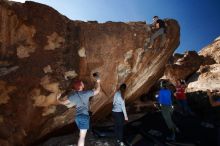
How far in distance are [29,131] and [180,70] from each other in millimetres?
18739

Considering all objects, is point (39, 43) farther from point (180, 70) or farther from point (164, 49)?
point (180, 70)

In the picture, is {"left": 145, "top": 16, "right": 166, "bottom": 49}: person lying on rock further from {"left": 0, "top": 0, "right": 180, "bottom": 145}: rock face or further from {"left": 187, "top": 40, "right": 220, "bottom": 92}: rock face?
{"left": 187, "top": 40, "right": 220, "bottom": 92}: rock face

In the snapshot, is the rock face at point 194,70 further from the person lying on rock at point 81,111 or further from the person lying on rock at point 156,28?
the person lying on rock at point 81,111

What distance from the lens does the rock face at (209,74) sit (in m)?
21.2

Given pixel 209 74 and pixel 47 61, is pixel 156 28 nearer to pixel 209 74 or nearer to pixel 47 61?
pixel 47 61

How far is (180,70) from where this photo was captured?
26297 mm

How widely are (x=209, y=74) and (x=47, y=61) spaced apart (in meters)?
17.0

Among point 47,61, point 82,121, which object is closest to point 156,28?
point 47,61

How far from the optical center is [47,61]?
1022 centimetres

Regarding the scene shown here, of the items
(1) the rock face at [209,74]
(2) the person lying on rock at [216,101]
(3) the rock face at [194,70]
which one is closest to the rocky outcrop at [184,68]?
(3) the rock face at [194,70]

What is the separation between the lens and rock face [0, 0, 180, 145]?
9.62m

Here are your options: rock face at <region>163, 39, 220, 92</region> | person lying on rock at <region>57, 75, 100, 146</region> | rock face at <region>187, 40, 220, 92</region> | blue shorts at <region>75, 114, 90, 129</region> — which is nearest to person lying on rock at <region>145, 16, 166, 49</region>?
person lying on rock at <region>57, 75, 100, 146</region>

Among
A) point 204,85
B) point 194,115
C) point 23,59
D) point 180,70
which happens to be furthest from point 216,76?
point 23,59

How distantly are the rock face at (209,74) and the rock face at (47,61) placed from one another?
885 cm
